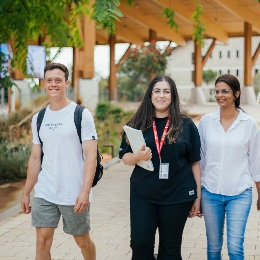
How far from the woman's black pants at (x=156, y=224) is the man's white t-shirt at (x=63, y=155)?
455 millimetres

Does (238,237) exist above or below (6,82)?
below

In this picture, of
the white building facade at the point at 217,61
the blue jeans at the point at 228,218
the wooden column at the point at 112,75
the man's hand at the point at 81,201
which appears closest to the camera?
the man's hand at the point at 81,201

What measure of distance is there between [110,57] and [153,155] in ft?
122

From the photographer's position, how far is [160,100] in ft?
14.6

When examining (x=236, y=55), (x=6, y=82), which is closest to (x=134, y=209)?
(x=6, y=82)

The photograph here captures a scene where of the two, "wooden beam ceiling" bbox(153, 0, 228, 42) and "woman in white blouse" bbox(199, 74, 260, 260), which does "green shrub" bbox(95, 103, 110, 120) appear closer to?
"wooden beam ceiling" bbox(153, 0, 228, 42)

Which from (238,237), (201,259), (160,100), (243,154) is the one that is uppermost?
(160,100)

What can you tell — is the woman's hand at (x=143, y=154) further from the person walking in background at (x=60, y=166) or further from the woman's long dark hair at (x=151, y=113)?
the person walking in background at (x=60, y=166)

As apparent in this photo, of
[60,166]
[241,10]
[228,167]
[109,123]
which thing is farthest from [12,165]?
[241,10]

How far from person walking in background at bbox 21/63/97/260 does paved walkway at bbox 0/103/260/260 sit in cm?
157

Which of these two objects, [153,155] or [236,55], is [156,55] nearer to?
[153,155]

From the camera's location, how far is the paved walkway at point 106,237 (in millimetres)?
6266

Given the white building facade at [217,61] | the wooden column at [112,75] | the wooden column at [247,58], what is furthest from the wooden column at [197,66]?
the white building facade at [217,61]

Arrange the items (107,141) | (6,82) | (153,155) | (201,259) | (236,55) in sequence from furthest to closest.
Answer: (236,55)
(107,141)
(6,82)
(201,259)
(153,155)
